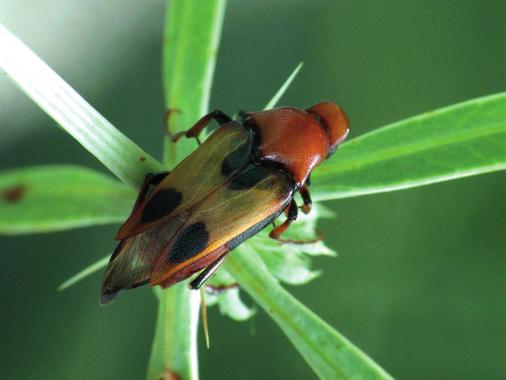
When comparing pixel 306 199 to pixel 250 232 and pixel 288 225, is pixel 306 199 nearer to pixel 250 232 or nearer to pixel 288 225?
pixel 288 225

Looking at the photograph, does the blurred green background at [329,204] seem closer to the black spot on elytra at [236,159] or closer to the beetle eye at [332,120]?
the beetle eye at [332,120]

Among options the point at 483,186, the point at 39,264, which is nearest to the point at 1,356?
the point at 39,264

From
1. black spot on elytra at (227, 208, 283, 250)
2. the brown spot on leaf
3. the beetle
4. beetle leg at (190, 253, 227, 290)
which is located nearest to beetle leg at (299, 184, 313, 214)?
the beetle

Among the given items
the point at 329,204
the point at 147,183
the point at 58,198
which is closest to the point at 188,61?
the point at 147,183

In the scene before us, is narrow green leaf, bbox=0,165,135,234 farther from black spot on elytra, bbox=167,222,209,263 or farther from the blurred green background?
the blurred green background

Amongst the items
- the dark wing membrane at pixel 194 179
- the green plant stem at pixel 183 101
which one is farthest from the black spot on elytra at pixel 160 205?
the green plant stem at pixel 183 101

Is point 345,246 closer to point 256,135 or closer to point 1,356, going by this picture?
point 1,356
